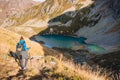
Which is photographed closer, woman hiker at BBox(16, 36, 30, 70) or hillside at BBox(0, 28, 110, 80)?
hillside at BBox(0, 28, 110, 80)

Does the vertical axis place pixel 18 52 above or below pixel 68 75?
above

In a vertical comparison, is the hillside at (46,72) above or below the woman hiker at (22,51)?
below

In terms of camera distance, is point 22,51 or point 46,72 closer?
point 22,51

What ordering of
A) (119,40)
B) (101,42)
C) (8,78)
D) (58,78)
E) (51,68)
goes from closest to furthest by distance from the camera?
(58,78)
(8,78)
(51,68)
(119,40)
(101,42)

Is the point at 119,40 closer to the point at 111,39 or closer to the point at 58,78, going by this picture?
the point at 111,39

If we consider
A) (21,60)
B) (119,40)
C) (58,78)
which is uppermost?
(119,40)

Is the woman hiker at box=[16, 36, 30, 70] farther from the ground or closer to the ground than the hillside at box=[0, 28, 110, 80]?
farther from the ground

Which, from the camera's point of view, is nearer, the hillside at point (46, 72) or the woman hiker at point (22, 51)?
the hillside at point (46, 72)

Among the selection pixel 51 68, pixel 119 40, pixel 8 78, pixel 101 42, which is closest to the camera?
pixel 8 78

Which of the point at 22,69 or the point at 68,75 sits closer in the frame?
the point at 68,75

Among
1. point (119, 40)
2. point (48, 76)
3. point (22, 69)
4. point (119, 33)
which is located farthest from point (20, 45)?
point (119, 33)

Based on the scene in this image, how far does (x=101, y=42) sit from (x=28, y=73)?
166252 mm

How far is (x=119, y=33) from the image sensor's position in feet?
609

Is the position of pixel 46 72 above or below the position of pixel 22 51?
below
